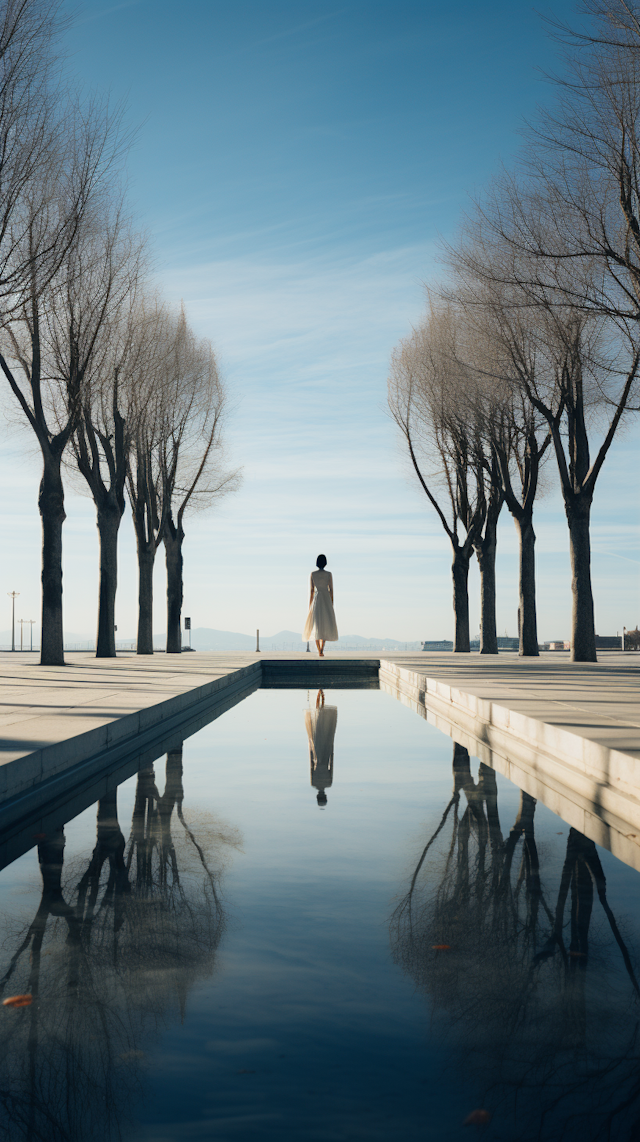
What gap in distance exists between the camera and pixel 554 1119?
2.29 m

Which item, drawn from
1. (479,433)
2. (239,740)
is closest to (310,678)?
(479,433)

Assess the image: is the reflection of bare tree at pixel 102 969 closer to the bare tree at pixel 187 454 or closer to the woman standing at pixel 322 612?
the woman standing at pixel 322 612

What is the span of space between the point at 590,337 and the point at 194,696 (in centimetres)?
1198

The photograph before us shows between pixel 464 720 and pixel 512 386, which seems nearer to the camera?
pixel 464 720

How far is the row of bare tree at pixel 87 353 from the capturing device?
14.3 meters

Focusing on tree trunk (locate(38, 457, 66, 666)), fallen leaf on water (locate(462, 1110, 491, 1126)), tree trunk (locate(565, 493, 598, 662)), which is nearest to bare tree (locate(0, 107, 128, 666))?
tree trunk (locate(38, 457, 66, 666))

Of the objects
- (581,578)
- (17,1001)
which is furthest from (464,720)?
(581,578)

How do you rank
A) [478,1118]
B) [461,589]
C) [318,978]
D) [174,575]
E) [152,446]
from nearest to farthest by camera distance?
[478,1118] < [318,978] < [152,446] < [461,589] < [174,575]

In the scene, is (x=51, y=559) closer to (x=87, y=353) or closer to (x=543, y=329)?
(x=87, y=353)

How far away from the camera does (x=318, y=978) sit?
316cm

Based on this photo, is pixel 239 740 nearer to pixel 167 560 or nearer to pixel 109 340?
pixel 109 340

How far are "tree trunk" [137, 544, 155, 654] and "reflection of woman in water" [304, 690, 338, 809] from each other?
13.1m

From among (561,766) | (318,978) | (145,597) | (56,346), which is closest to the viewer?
(318,978)

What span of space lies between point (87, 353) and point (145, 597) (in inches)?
376
